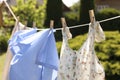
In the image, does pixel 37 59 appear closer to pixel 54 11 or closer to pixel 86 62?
pixel 86 62

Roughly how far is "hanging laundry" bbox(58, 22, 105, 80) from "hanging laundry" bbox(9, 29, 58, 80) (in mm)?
125

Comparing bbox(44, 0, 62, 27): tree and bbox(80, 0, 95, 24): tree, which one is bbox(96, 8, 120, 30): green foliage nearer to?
bbox(80, 0, 95, 24): tree

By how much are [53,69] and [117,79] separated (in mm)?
2657

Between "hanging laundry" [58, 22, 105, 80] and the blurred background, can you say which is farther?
the blurred background

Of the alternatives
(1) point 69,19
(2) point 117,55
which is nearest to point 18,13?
(1) point 69,19

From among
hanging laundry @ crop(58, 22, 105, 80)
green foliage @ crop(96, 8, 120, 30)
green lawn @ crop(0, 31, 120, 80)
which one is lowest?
green foliage @ crop(96, 8, 120, 30)

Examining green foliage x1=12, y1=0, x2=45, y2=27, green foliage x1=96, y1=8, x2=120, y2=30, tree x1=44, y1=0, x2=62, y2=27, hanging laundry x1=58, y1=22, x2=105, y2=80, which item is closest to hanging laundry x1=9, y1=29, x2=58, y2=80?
hanging laundry x1=58, y1=22, x2=105, y2=80

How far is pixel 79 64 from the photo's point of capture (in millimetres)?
2805

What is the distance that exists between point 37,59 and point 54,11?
486 inches

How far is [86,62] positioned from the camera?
109 inches

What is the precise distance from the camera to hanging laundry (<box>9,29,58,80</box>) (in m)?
2.99

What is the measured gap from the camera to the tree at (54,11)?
1528cm

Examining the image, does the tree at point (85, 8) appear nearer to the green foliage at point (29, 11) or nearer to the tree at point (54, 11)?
the tree at point (54, 11)

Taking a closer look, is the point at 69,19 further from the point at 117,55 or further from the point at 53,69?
the point at 53,69
